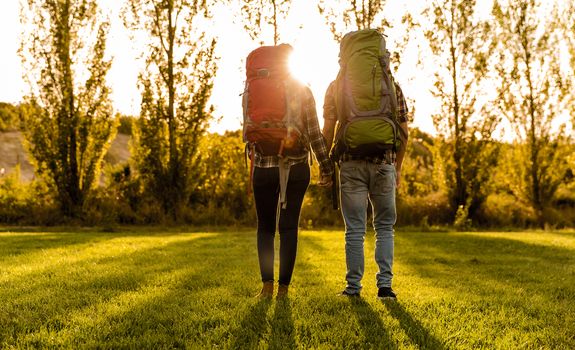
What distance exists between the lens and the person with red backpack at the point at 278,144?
404 centimetres

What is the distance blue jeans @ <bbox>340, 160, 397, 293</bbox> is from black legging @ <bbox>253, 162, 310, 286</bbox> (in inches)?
17.4

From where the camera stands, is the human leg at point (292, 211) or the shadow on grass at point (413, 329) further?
the human leg at point (292, 211)

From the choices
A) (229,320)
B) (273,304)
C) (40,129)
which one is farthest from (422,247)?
(40,129)

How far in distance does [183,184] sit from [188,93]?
2711 millimetres

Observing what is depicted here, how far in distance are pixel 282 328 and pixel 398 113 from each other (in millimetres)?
2161

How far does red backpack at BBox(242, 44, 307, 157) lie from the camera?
13.2ft

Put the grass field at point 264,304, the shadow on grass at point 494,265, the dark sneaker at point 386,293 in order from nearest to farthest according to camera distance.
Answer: the grass field at point 264,304
the dark sneaker at point 386,293
the shadow on grass at point 494,265

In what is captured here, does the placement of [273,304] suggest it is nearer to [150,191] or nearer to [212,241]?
[212,241]

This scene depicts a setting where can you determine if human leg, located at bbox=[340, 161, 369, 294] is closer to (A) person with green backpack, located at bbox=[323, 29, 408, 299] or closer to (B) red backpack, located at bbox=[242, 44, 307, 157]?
(A) person with green backpack, located at bbox=[323, 29, 408, 299]

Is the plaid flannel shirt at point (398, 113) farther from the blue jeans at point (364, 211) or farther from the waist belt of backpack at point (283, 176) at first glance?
the waist belt of backpack at point (283, 176)

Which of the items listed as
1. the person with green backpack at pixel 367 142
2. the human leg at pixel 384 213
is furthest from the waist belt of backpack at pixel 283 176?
the human leg at pixel 384 213

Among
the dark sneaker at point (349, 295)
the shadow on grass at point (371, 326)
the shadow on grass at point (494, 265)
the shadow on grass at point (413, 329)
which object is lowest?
the shadow on grass at point (494, 265)

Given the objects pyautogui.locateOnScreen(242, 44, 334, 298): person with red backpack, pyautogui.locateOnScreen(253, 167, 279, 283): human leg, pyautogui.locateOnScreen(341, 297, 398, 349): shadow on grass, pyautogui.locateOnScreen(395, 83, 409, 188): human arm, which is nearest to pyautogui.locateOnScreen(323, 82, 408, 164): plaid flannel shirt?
pyautogui.locateOnScreen(395, 83, 409, 188): human arm

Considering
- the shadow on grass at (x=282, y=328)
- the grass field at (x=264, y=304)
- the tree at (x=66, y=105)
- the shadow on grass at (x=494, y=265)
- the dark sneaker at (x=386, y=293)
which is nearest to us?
the shadow on grass at (x=282, y=328)
